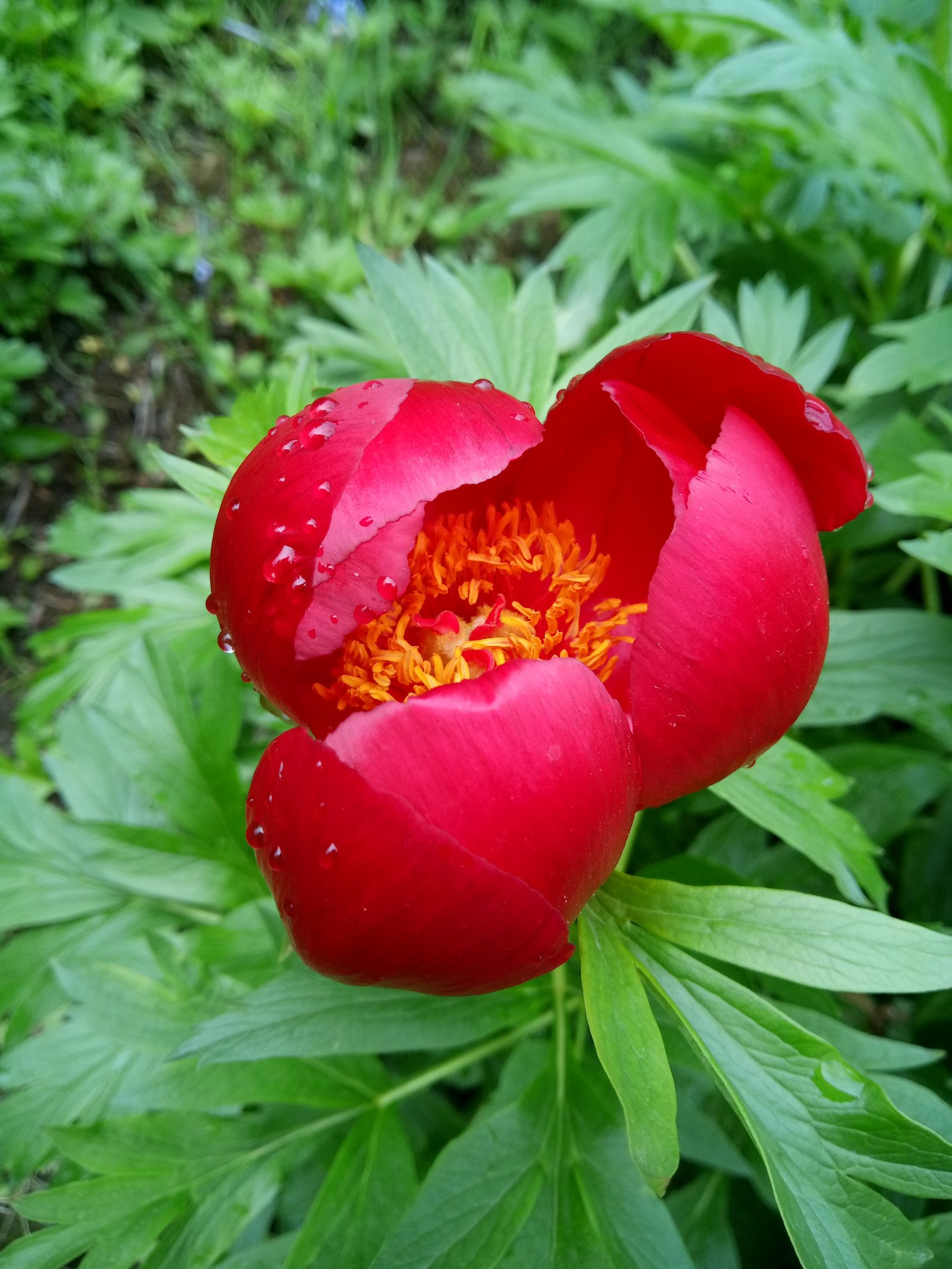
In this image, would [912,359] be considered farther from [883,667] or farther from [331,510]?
[331,510]

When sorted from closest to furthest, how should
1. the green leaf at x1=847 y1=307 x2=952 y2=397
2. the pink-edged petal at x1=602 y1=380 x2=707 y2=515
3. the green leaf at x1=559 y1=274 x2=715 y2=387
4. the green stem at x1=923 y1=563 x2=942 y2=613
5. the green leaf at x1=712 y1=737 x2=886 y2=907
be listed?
the pink-edged petal at x1=602 y1=380 x2=707 y2=515 → the green leaf at x1=712 y1=737 x2=886 y2=907 → the green leaf at x1=559 y1=274 x2=715 y2=387 → the green leaf at x1=847 y1=307 x2=952 y2=397 → the green stem at x1=923 y1=563 x2=942 y2=613

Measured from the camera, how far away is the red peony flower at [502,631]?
19.0 inches

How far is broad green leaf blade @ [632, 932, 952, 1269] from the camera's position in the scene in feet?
1.79

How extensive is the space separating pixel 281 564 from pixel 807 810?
0.46 m

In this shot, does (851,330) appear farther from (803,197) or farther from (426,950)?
(426,950)

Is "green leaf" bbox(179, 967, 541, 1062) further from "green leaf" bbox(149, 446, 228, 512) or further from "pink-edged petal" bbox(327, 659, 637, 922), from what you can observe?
"green leaf" bbox(149, 446, 228, 512)

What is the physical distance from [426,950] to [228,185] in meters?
2.20

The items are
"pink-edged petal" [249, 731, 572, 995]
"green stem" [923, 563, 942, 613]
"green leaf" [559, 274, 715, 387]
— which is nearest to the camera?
"pink-edged petal" [249, 731, 572, 995]

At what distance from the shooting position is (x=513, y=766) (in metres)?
0.49

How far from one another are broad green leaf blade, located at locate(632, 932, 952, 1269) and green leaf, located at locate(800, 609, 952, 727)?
1.24 feet

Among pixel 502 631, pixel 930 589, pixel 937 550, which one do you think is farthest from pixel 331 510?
pixel 930 589

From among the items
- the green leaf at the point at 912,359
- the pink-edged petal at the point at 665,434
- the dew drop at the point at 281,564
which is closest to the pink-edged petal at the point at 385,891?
the dew drop at the point at 281,564

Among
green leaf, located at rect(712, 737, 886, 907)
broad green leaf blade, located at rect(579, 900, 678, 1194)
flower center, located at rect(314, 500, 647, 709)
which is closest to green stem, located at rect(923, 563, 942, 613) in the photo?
green leaf, located at rect(712, 737, 886, 907)

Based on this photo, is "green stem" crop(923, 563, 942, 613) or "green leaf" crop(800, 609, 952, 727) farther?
"green stem" crop(923, 563, 942, 613)
